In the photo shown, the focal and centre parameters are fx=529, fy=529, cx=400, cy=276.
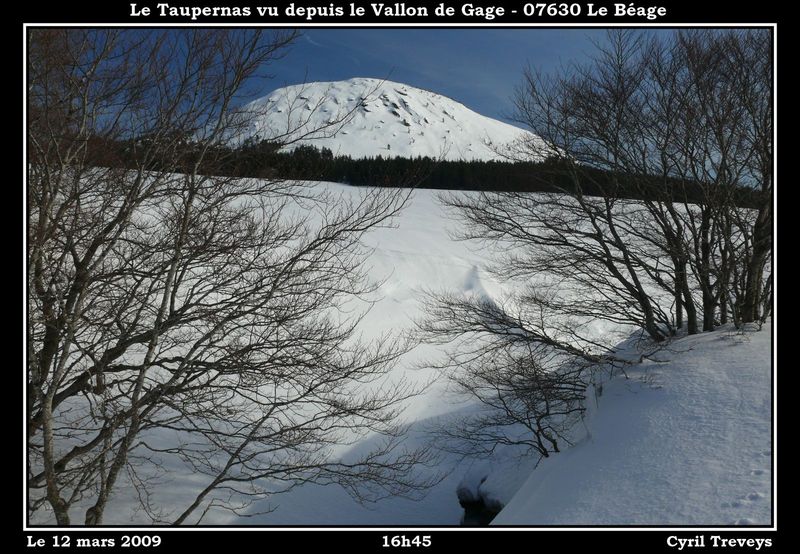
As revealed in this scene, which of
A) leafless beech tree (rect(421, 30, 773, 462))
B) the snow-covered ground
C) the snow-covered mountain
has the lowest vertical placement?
the snow-covered ground

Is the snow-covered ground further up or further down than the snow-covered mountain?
further down

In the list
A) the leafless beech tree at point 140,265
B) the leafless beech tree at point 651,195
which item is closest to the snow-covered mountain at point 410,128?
the leafless beech tree at point 651,195

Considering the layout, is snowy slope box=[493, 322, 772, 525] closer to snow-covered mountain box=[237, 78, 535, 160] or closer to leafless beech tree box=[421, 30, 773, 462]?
leafless beech tree box=[421, 30, 773, 462]

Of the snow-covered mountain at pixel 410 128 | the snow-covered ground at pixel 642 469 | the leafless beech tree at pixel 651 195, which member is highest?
the snow-covered mountain at pixel 410 128

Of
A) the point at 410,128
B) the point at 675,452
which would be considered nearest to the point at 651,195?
the point at 675,452

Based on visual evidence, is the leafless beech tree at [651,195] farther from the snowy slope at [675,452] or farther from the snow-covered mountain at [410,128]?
the snow-covered mountain at [410,128]

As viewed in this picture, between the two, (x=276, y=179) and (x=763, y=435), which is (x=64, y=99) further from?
(x=763, y=435)

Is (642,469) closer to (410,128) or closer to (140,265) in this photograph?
(140,265)

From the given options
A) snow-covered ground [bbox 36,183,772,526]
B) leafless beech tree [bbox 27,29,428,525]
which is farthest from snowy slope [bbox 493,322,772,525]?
leafless beech tree [bbox 27,29,428,525]
